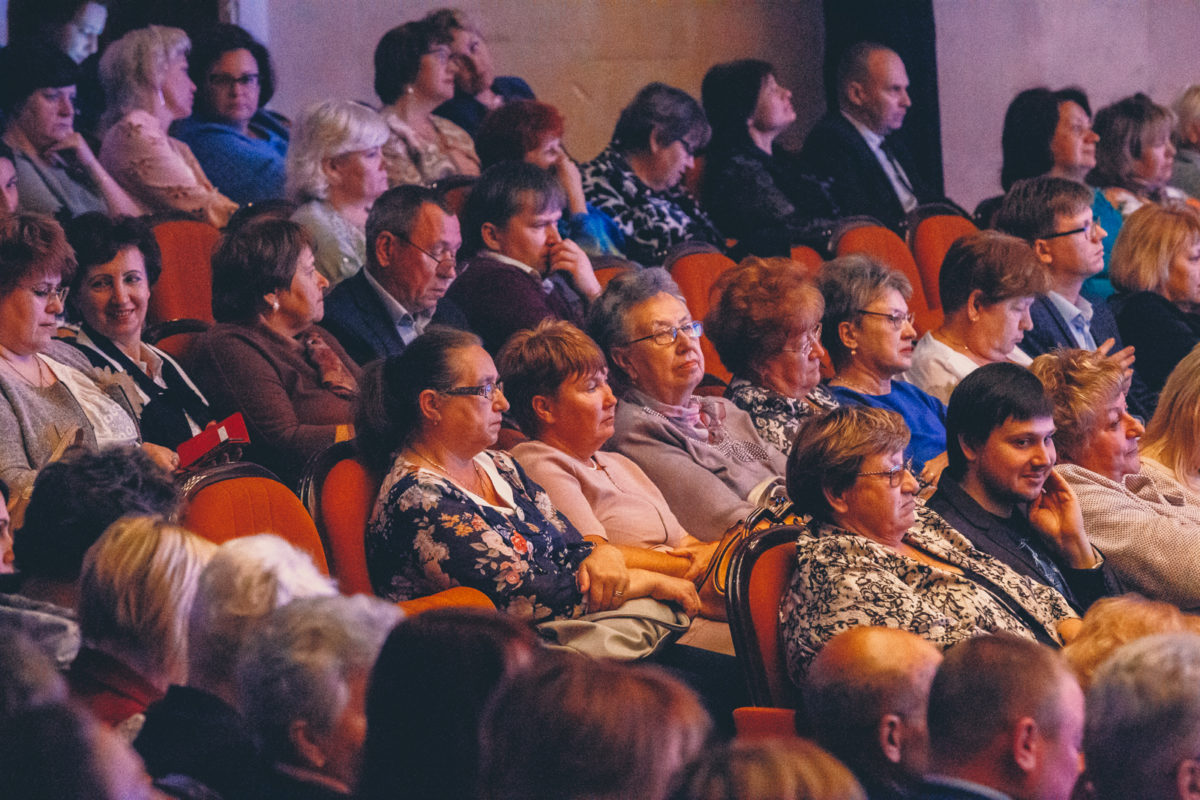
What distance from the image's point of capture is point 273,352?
3.41 metres

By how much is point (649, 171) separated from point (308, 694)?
11.6 ft

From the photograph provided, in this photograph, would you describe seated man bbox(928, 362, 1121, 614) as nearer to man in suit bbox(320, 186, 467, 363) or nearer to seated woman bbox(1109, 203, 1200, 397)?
man in suit bbox(320, 186, 467, 363)

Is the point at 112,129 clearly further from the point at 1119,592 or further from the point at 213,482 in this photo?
the point at 1119,592

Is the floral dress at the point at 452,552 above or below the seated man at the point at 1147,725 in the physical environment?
below

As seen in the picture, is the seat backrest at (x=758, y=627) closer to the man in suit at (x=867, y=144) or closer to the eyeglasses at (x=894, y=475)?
the eyeglasses at (x=894, y=475)

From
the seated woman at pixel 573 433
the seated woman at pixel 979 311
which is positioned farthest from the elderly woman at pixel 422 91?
the seated woman at pixel 573 433

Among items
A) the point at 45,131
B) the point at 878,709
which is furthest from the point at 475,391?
the point at 45,131

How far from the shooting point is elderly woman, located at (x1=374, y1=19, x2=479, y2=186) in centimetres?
500

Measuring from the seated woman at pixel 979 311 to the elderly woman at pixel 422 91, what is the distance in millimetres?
1699

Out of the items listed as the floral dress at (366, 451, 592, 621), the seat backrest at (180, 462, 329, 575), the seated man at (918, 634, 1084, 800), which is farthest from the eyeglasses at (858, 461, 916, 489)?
the seat backrest at (180, 462, 329, 575)

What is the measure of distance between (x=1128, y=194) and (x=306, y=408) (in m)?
3.73

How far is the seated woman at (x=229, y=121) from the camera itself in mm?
4637

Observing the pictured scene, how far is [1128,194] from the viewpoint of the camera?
5.81m

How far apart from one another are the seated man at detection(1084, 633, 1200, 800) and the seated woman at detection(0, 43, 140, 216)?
306 centimetres
